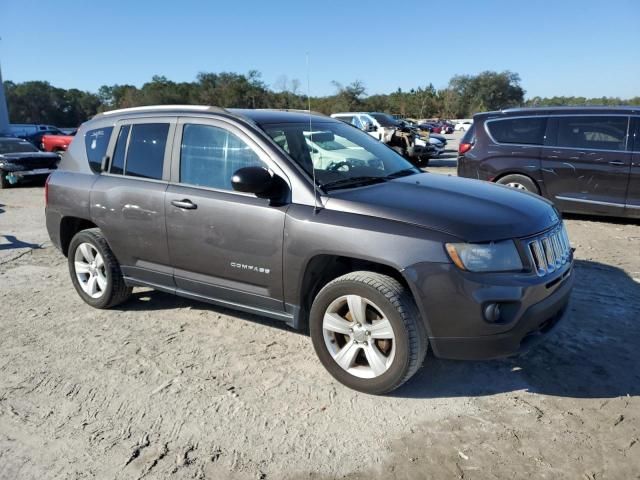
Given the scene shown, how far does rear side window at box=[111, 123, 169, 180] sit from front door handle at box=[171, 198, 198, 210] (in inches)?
14.5

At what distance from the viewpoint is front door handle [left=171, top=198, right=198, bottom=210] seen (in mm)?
3801

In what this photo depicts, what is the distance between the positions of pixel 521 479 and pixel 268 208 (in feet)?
7.10

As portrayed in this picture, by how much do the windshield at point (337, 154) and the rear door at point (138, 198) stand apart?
1.02m

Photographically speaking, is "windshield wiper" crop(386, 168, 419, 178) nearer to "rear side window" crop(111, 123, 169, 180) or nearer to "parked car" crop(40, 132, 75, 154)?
"rear side window" crop(111, 123, 169, 180)

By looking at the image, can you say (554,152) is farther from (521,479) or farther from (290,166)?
(521,479)

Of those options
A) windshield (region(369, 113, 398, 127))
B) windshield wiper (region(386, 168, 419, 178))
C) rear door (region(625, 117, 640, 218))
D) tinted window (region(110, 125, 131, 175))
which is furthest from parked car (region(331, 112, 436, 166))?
tinted window (region(110, 125, 131, 175))

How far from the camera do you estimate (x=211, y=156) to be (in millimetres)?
3902

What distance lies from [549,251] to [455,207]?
67 centimetres

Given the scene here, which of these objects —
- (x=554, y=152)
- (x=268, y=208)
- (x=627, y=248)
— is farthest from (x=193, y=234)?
(x=554, y=152)

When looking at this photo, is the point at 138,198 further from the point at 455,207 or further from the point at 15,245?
the point at 15,245

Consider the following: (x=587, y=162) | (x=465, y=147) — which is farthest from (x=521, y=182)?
(x=465, y=147)

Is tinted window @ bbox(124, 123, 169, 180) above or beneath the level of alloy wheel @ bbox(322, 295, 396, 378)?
above

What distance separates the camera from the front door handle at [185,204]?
150 inches

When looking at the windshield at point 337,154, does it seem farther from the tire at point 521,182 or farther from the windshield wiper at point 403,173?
the tire at point 521,182
